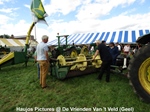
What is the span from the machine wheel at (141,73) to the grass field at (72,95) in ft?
0.89

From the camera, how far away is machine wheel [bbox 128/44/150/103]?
3.09 m

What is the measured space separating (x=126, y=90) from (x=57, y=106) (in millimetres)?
1989

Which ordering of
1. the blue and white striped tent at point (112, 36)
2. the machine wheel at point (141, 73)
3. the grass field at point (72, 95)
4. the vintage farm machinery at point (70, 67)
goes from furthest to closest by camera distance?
1. the blue and white striped tent at point (112, 36)
2. the vintage farm machinery at point (70, 67)
3. the grass field at point (72, 95)
4. the machine wheel at point (141, 73)

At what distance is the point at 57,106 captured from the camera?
333 cm

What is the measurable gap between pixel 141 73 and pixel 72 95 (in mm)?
1841

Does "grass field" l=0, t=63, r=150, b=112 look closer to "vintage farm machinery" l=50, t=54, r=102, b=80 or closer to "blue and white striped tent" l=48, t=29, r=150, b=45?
"vintage farm machinery" l=50, t=54, r=102, b=80

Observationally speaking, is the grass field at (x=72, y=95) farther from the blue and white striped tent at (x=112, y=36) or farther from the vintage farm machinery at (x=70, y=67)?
the blue and white striped tent at (x=112, y=36)

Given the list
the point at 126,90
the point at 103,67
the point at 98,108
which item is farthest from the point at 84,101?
the point at 103,67

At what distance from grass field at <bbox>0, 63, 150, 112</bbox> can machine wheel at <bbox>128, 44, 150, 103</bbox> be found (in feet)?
0.89

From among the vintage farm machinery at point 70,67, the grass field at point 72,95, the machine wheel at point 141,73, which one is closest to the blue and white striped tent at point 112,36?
the vintage farm machinery at point 70,67

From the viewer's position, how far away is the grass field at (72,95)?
3.28 m

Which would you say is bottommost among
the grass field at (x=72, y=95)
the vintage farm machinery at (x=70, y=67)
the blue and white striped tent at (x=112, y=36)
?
the grass field at (x=72, y=95)

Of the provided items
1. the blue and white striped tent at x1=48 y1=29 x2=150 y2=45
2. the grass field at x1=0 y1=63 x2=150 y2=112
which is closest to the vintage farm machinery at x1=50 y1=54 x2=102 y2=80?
the grass field at x1=0 y1=63 x2=150 y2=112

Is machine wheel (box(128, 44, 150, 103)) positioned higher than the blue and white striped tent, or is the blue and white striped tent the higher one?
the blue and white striped tent
